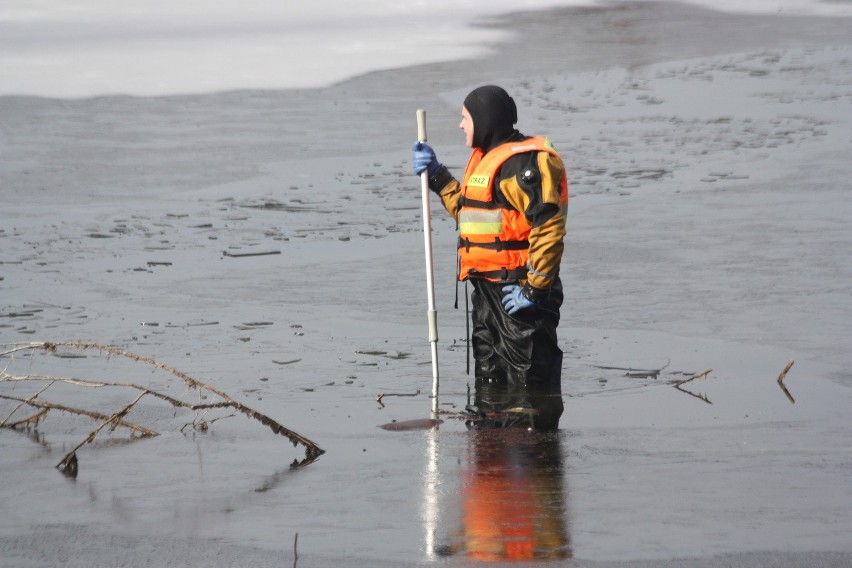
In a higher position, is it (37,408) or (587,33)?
(587,33)

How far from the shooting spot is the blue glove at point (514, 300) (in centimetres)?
711

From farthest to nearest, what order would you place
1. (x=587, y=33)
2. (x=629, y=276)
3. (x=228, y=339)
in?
1. (x=587, y=33)
2. (x=629, y=276)
3. (x=228, y=339)

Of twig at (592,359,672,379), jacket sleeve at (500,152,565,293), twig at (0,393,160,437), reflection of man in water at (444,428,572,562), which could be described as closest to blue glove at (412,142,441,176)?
jacket sleeve at (500,152,565,293)

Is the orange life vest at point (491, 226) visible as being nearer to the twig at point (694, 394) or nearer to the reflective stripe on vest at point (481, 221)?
the reflective stripe on vest at point (481, 221)

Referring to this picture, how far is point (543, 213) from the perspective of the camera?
688 centimetres

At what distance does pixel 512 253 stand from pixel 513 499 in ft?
6.67

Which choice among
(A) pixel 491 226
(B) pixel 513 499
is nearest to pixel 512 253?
(A) pixel 491 226

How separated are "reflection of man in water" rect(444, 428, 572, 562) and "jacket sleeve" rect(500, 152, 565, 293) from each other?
2.72 ft

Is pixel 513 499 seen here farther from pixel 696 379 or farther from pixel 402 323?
pixel 402 323

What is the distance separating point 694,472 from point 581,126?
36.4ft

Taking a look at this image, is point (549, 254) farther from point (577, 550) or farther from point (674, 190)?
point (674, 190)

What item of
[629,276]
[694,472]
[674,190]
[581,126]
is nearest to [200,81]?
[581,126]

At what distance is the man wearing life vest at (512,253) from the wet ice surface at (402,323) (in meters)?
0.30

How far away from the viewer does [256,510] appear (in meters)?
5.42
